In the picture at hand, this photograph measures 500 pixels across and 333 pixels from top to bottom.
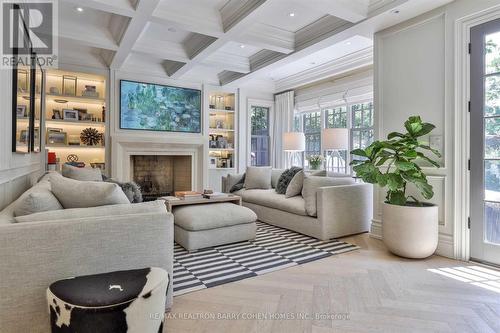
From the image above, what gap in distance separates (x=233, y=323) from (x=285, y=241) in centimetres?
182

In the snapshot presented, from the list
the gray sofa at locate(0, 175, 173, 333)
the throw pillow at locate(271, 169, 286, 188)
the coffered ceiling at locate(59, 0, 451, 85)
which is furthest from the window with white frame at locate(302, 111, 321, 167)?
the gray sofa at locate(0, 175, 173, 333)

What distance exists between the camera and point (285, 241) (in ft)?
11.7

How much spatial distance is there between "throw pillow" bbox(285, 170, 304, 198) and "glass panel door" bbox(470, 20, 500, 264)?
6.53 feet

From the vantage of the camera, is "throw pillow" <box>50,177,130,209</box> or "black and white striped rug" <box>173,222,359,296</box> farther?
"black and white striped rug" <box>173,222,359,296</box>

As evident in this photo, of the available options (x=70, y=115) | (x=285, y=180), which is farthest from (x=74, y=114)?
(x=285, y=180)

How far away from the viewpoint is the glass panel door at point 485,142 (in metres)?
2.79

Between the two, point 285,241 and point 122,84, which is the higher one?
point 122,84

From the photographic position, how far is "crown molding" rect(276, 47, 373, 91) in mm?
5066

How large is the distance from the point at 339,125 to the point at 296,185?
8.10 ft

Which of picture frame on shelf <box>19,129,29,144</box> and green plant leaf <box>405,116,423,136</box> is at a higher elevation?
green plant leaf <box>405,116,423,136</box>

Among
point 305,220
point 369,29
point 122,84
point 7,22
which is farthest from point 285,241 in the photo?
point 122,84

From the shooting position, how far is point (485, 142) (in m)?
2.86

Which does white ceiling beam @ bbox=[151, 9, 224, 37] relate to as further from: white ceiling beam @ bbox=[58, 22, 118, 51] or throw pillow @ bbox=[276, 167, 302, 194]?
throw pillow @ bbox=[276, 167, 302, 194]

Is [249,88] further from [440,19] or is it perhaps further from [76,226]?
[76,226]
